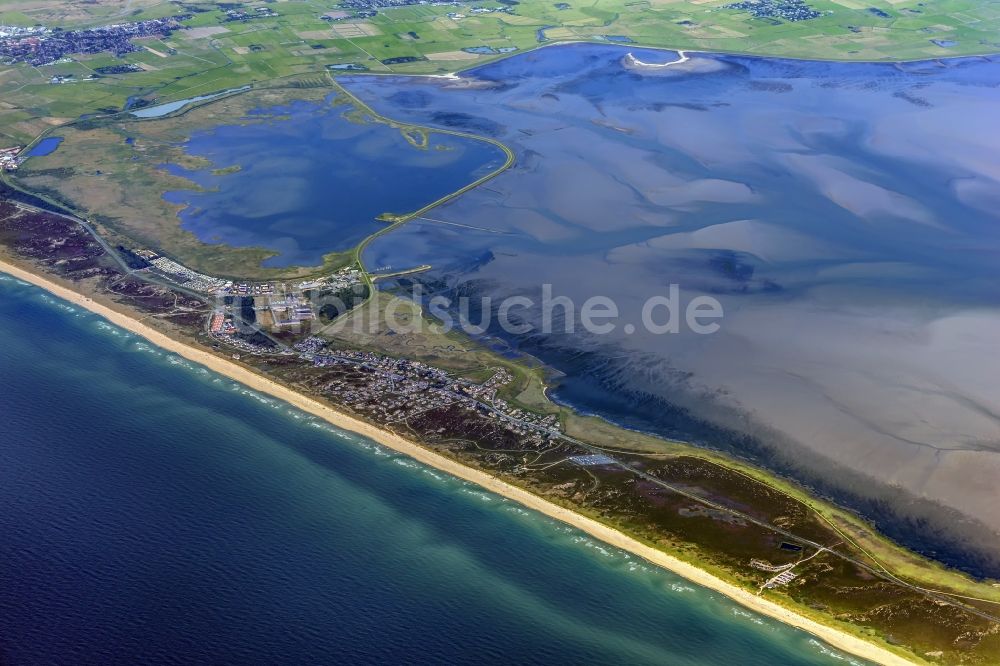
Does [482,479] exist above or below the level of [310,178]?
below

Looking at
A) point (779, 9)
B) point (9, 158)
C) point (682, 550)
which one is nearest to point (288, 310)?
point (682, 550)

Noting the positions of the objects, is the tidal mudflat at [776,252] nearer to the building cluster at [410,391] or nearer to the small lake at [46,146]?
the building cluster at [410,391]

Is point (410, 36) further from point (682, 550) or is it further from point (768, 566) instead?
point (768, 566)

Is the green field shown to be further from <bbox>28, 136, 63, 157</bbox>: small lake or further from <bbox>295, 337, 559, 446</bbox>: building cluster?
<bbox>295, 337, 559, 446</bbox>: building cluster

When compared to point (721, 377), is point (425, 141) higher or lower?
higher

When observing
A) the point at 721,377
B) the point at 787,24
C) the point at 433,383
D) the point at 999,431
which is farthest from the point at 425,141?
the point at 787,24

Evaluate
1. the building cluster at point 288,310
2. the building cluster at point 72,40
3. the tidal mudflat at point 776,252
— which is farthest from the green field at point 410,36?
the building cluster at point 288,310

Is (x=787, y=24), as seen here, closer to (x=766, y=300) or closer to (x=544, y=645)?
(x=766, y=300)
